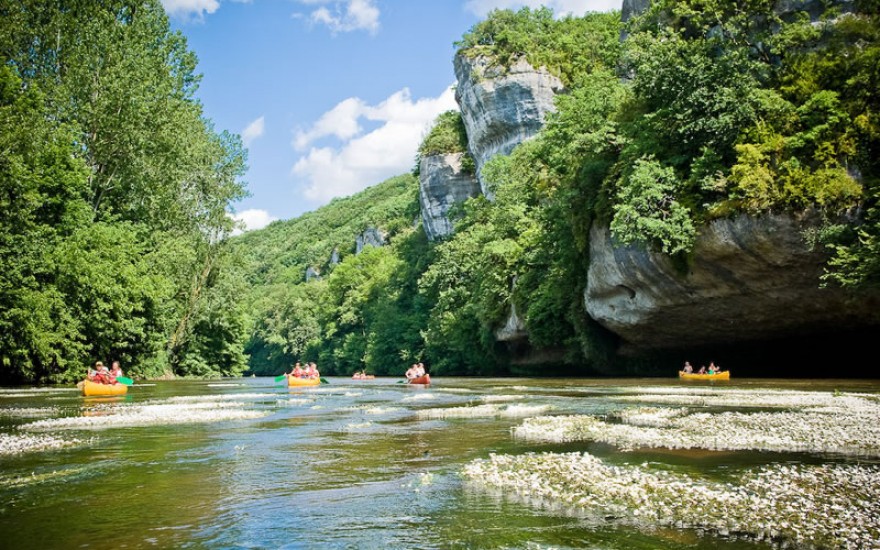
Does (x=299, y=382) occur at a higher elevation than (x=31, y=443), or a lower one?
lower

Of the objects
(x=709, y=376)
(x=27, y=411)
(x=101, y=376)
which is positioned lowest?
(x=709, y=376)

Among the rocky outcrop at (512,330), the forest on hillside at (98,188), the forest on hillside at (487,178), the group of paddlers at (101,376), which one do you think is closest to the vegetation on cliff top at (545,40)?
the forest on hillside at (487,178)

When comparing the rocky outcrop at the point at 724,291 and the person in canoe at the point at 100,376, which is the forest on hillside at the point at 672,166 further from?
the person in canoe at the point at 100,376

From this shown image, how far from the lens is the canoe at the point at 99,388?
28.6 metres

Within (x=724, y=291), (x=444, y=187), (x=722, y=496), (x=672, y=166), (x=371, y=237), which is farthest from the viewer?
(x=371, y=237)

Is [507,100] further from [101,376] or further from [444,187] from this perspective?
[101,376]

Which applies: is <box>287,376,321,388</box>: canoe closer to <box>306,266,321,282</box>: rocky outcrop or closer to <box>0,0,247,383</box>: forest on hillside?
<box>0,0,247,383</box>: forest on hillside

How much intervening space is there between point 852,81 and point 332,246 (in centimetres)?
13782

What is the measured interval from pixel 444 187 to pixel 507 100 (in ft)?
65.2

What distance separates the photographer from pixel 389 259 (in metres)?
109

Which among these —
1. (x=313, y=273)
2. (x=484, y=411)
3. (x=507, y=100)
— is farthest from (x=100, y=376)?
(x=313, y=273)

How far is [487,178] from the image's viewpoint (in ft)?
238

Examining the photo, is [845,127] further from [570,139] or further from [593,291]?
[570,139]

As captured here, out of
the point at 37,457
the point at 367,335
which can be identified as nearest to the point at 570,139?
the point at 37,457
